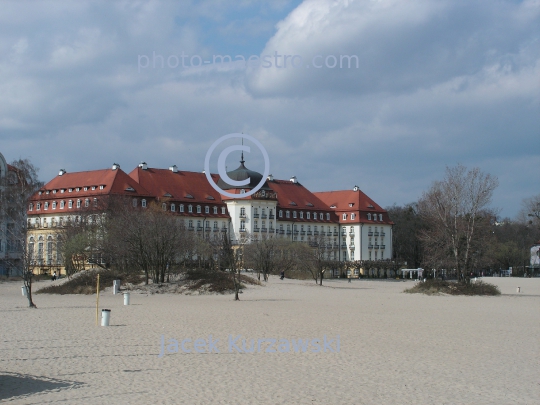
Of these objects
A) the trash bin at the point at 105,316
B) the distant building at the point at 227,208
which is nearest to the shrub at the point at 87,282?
the distant building at the point at 227,208

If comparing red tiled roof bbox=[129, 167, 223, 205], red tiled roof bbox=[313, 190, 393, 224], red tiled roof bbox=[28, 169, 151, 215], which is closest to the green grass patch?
red tiled roof bbox=[28, 169, 151, 215]

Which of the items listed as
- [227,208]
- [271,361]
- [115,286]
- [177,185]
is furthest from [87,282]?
[227,208]

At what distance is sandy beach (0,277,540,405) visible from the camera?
1356 cm

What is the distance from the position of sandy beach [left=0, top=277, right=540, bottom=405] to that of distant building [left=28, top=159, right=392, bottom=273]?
4986 centimetres

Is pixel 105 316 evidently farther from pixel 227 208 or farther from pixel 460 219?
pixel 227 208

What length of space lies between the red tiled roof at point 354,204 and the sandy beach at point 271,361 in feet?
295

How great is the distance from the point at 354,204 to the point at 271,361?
104964 millimetres

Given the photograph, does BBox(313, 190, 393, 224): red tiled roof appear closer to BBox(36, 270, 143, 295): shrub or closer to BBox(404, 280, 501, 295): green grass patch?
BBox(404, 280, 501, 295): green grass patch

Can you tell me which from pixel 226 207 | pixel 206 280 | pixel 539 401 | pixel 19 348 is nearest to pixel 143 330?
pixel 19 348

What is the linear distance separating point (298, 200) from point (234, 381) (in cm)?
10430

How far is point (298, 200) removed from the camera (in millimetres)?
118938

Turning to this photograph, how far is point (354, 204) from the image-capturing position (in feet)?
399

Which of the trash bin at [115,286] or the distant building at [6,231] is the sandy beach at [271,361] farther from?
the distant building at [6,231]

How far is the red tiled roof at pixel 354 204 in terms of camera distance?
121 meters
